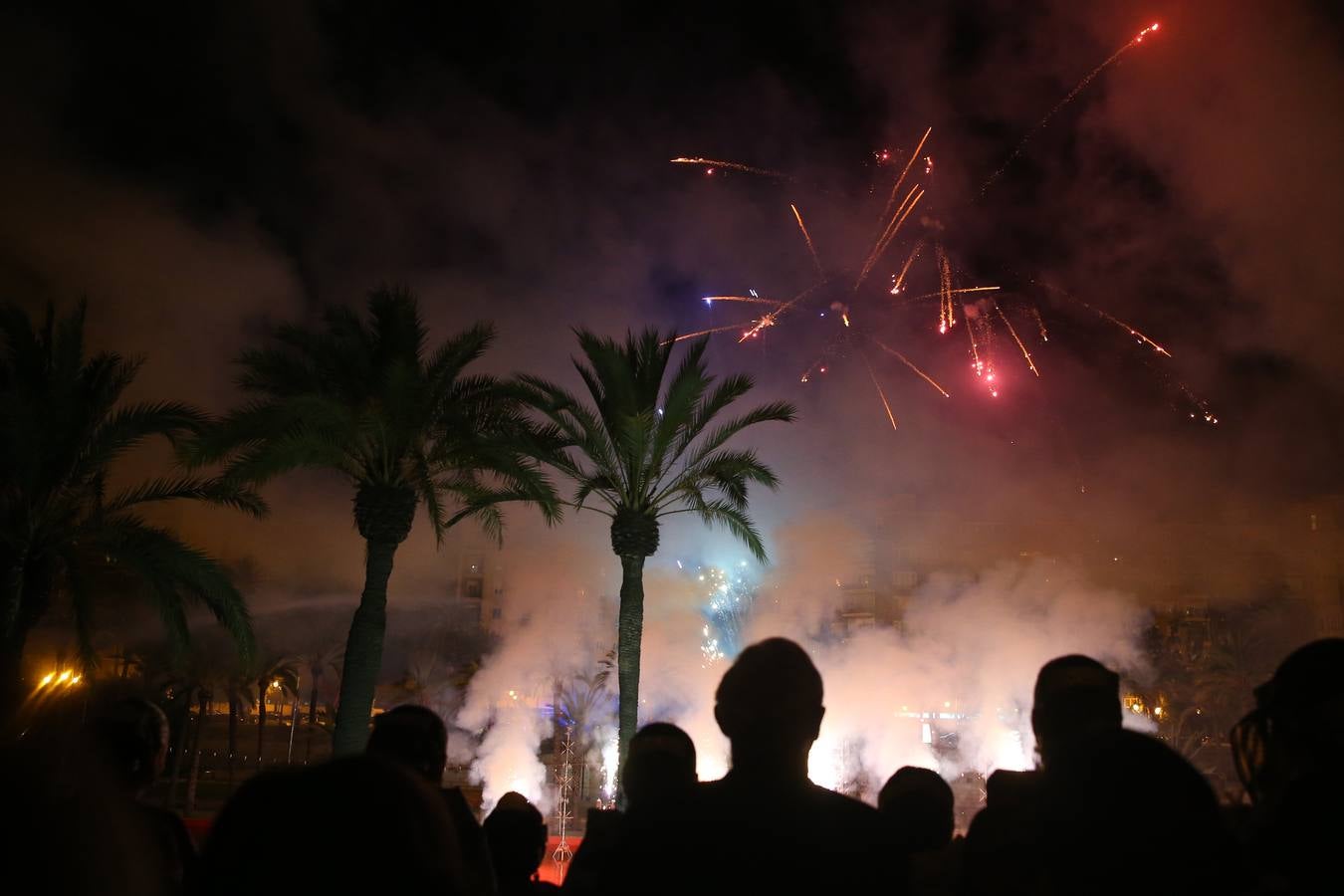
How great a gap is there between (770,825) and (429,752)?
2033mm

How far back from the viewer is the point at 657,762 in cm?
370

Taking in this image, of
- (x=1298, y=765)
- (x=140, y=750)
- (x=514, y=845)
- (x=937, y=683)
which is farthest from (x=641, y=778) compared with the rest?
(x=937, y=683)

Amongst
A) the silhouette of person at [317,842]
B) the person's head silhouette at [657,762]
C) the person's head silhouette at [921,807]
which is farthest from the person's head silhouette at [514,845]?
the silhouette of person at [317,842]

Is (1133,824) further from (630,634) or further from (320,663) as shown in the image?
(320,663)

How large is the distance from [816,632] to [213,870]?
49.1m

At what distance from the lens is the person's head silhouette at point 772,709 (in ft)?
7.84

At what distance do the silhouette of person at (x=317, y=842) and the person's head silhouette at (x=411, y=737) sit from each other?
2.40 meters

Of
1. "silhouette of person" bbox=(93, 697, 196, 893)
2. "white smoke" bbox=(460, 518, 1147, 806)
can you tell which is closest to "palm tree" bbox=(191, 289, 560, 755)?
"silhouette of person" bbox=(93, 697, 196, 893)

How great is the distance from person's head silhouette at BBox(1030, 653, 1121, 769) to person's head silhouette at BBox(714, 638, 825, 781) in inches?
41.7

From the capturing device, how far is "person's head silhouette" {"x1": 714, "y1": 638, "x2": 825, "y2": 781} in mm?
2389

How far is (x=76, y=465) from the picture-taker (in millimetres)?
12820

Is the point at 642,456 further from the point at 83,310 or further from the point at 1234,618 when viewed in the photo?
the point at 1234,618

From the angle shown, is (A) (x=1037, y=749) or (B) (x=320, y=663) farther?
(B) (x=320, y=663)

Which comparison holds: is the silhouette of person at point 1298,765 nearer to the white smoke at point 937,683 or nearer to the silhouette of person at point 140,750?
the silhouette of person at point 140,750
